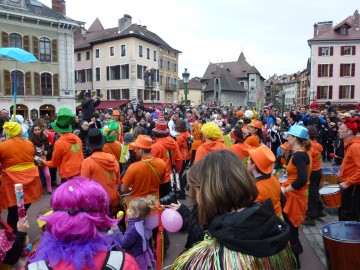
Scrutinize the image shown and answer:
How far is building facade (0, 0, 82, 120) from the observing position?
25.7 metres

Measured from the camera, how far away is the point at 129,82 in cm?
3997

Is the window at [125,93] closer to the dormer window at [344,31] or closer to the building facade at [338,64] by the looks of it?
the building facade at [338,64]

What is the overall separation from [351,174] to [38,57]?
93.7 ft

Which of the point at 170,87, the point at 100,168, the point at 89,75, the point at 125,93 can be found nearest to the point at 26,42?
the point at 125,93

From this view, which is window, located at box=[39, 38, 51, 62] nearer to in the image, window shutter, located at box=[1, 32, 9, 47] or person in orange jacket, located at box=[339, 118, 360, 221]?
window shutter, located at box=[1, 32, 9, 47]

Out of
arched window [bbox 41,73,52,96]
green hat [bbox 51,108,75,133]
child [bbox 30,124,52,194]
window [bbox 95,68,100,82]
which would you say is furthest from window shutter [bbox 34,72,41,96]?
green hat [bbox 51,108,75,133]

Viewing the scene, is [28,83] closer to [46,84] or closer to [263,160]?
[46,84]

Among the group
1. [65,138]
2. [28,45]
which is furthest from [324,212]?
[28,45]

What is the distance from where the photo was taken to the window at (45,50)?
90.3 feet

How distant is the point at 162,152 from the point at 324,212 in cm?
376

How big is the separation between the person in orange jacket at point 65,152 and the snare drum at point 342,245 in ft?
12.8

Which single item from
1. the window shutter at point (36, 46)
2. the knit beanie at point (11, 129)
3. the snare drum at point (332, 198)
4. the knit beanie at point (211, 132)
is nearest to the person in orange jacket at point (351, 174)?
the snare drum at point (332, 198)

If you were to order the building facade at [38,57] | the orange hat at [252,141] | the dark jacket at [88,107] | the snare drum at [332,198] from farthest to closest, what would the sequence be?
the building facade at [38,57] → the dark jacket at [88,107] → the orange hat at [252,141] → the snare drum at [332,198]

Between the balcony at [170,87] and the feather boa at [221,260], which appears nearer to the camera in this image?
the feather boa at [221,260]
